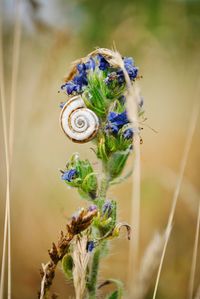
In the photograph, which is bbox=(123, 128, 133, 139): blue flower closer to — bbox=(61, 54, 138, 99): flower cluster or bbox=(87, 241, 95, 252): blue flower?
bbox=(61, 54, 138, 99): flower cluster

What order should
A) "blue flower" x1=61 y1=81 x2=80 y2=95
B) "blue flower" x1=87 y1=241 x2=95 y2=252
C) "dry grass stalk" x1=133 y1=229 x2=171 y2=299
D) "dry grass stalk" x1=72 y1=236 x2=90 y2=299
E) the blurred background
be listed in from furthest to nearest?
1. the blurred background
2. "blue flower" x1=61 y1=81 x2=80 y2=95
3. "blue flower" x1=87 y1=241 x2=95 y2=252
4. "dry grass stalk" x1=72 y1=236 x2=90 y2=299
5. "dry grass stalk" x1=133 y1=229 x2=171 y2=299

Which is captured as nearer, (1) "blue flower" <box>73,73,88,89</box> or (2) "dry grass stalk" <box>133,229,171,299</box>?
(2) "dry grass stalk" <box>133,229,171,299</box>

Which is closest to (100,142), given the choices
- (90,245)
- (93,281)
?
(90,245)

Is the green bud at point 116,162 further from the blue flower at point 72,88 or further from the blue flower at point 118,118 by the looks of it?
the blue flower at point 72,88

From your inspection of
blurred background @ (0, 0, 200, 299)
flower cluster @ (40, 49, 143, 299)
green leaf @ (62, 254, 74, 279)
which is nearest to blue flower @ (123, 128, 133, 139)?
flower cluster @ (40, 49, 143, 299)

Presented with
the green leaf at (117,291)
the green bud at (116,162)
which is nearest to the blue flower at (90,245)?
the green leaf at (117,291)
